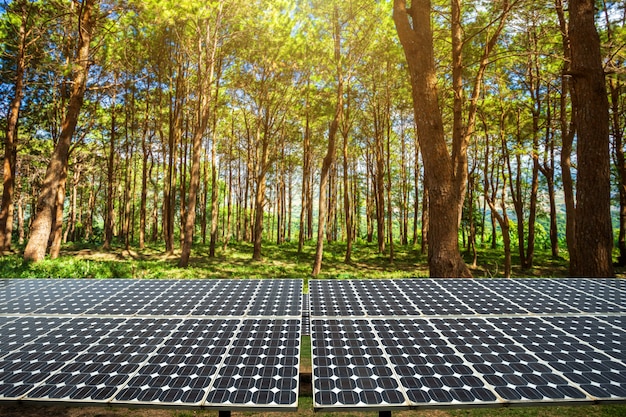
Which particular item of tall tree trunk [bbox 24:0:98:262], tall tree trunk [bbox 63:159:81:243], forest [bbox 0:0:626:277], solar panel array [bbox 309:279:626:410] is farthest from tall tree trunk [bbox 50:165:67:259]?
solar panel array [bbox 309:279:626:410]

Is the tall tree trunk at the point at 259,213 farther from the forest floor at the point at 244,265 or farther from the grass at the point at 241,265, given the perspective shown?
the grass at the point at 241,265

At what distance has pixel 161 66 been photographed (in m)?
24.9

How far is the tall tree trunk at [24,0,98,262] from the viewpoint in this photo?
1352 centimetres

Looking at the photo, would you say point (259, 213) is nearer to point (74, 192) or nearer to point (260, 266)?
point (260, 266)

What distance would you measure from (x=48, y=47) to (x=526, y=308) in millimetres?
30558

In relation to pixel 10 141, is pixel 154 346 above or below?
below

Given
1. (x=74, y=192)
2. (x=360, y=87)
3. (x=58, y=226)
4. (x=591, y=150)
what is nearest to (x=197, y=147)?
(x=58, y=226)

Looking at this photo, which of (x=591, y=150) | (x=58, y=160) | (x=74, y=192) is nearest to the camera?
(x=591, y=150)

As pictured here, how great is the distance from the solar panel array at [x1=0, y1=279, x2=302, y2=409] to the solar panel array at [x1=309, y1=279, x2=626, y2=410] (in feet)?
1.26

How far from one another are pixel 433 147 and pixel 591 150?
3768mm

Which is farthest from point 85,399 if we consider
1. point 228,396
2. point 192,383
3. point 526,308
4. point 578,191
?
point 578,191

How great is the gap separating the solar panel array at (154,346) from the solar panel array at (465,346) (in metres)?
0.38

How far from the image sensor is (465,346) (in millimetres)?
2766

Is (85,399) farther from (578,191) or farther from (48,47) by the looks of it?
(48,47)
